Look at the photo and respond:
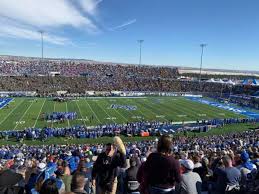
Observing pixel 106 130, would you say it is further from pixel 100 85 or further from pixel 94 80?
pixel 94 80

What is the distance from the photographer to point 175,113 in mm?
45125

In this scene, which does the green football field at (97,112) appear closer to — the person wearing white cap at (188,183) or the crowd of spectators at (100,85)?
the crowd of spectators at (100,85)

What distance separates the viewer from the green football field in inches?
1459

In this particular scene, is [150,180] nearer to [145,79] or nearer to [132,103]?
[132,103]

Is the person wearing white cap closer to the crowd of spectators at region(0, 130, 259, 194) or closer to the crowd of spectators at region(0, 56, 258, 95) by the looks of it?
the crowd of spectators at region(0, 130, 259, 194)


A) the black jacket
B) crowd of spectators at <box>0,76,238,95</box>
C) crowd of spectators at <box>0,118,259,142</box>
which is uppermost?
the black jacket

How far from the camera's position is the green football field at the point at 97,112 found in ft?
122

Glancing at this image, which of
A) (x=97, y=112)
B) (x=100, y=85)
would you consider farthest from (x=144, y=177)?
(x=100, y=85)

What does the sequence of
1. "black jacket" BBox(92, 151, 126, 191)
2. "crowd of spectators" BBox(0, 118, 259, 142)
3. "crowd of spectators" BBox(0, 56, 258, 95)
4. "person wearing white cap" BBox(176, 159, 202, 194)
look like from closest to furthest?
"person wearing white cap" BBox(176, 159, 202, 194) < "black jacket" BBox(92, 151, 126, 191) < "crowd of spectators" BBox(0, 118, 259, 142) < "crowd of spectators" BBox(0, 56, 258, 95)

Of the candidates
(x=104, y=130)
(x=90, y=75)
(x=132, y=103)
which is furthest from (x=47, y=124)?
(x=90, y=75)

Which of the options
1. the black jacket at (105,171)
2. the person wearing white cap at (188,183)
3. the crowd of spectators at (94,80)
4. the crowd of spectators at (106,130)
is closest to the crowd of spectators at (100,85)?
the crowd of spectators at (94,80)

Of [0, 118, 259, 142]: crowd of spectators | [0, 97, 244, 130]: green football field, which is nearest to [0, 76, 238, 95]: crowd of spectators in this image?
[0, 97, 244, 130]: green football field

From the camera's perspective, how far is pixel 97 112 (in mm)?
43531

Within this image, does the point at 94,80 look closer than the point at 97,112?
No
